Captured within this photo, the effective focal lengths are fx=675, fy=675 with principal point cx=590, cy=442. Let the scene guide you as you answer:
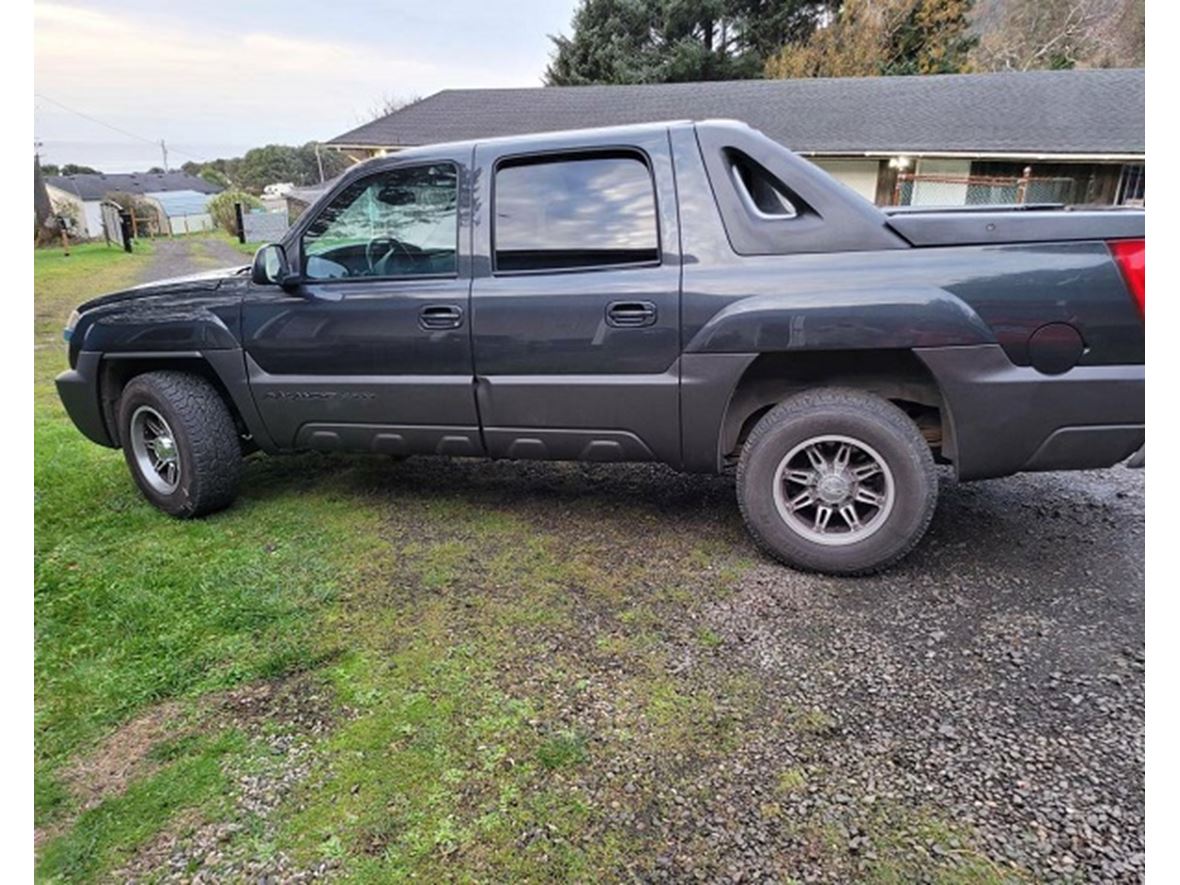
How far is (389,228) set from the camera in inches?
137

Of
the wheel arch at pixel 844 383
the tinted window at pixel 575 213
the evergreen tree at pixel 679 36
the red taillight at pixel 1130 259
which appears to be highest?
the evergreen tree at pixel 679 36

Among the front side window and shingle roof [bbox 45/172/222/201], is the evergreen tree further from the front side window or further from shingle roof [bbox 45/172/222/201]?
shingle roof [bbox 45/172/222/201]

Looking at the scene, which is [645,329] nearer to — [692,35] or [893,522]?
[893,522]

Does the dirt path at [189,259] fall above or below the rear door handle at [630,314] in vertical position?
above

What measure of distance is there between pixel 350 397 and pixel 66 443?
332cm

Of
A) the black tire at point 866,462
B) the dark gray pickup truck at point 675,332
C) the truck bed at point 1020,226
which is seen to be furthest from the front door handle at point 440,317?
the truck bed at point 1020,226

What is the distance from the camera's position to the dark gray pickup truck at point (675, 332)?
266cm

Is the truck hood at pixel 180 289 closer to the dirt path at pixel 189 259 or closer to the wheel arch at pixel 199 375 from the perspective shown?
the wheel arch at pixel 199 375

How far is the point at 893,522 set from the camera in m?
2.87

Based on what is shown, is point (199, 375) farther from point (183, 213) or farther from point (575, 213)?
point (183, 213)

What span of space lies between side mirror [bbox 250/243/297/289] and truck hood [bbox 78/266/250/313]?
28 centimetres

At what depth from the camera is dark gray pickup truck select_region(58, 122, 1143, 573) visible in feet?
8.73

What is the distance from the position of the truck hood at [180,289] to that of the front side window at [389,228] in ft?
1.90
